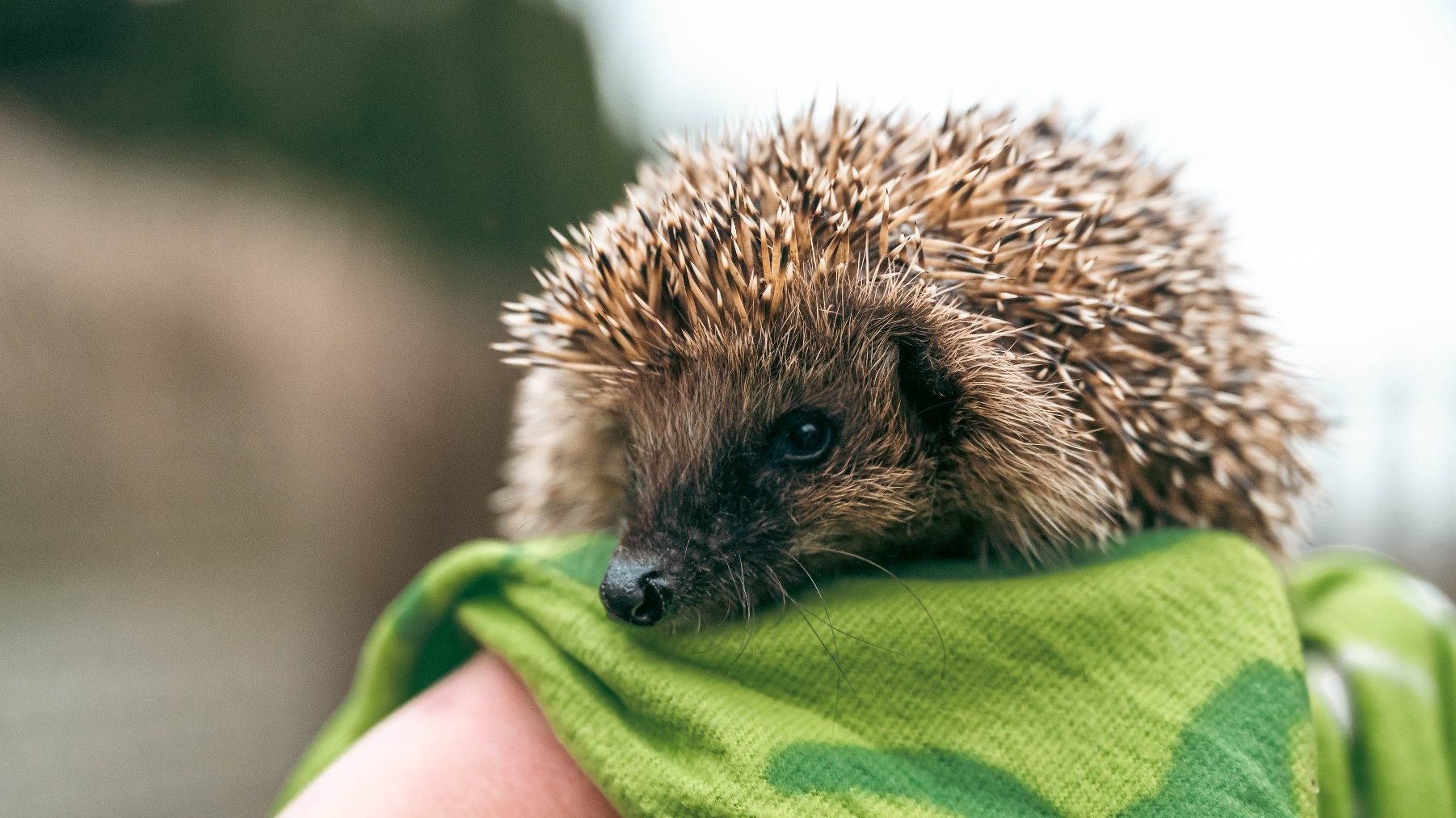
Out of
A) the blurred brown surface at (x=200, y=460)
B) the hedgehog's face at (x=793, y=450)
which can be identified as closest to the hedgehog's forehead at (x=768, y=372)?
the hedgehog's face at (x=793, y=450)

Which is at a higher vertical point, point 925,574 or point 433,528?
point 925,574

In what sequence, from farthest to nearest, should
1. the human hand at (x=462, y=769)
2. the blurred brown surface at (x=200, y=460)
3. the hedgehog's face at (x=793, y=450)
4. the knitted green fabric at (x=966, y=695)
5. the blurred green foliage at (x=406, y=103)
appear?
the blurred green foliage at (x=406, y=103) → the blurred brown surface at (x=200, y=460) → the hedgehog's face at (x=793, y=450) → the human hand at (x=462, y=769) → the knitted green fabric at (x=966, y=695)

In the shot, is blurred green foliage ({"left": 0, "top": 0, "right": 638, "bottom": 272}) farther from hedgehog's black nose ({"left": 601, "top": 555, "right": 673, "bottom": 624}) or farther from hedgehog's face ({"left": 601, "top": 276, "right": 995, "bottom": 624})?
hedgehog's black nose ({"left": 601, "top": 555, "right": 673, "bottom": 624})

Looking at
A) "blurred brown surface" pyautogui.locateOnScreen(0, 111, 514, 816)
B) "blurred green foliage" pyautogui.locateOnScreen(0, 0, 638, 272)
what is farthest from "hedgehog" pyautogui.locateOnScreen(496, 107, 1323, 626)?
"blurred brown surface" pyautogui.locateOnScreen(0, 111, 514, 816)

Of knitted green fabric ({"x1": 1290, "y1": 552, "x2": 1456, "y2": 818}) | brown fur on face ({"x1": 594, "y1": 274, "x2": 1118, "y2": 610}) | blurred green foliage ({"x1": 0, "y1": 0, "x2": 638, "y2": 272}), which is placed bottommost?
knitted green fabric ({"x1": 1290, "y1": 552, "x2": 1456, "y2": 818})

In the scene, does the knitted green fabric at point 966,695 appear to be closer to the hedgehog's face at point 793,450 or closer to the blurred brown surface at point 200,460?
the hedgehog's face at point 793,450

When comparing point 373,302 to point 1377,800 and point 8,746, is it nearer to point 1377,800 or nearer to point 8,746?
point 8,746

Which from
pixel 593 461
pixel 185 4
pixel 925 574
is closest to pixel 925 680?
pixel 925 574
